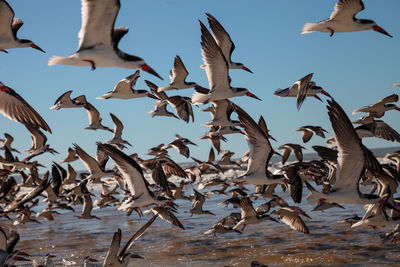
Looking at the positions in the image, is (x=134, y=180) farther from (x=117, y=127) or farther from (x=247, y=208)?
(x=117, y=127)

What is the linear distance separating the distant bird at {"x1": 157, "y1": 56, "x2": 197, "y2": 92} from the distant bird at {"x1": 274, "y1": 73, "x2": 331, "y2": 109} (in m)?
2.59

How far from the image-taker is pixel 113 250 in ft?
24.6

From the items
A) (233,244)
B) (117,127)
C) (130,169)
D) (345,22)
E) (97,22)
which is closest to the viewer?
(97,22)

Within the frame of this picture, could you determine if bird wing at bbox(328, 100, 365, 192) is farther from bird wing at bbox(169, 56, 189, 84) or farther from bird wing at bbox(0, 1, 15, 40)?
bird wing at bbox(169, 56, 189, 84)

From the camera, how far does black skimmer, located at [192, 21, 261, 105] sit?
10523 millimetres

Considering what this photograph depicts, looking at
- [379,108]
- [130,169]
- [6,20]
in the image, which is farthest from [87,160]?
[379,108]

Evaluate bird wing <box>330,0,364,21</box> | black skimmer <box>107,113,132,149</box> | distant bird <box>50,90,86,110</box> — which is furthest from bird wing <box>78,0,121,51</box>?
black skimmer <box>107,113,132,149</box>

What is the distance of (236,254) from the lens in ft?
33.5

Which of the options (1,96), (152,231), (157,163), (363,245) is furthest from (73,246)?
(363,245)

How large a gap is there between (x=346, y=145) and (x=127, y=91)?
24.4 feet

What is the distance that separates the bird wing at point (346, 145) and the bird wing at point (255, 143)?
1.68 metres

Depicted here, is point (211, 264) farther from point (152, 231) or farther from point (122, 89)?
point (122, 89)

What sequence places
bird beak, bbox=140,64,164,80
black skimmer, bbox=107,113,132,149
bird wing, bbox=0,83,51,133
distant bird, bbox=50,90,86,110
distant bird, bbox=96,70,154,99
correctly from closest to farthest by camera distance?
bird wing, bbox=0,83,51,133, bird beak, bbox=140,64,164,80, distant bird, bbox=96,70,154,99, distant bird, bbox=50,90,86,110, black skimmer, bbox=107,113,132,149

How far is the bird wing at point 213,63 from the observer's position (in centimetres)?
1048
